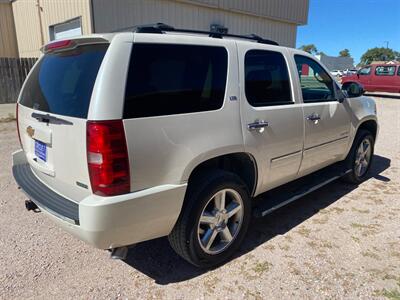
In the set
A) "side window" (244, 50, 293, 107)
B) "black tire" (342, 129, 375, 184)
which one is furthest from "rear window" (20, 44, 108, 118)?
"black tire" (342, 129, 375, 184)

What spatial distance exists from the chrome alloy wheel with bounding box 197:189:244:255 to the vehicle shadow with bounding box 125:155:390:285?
9.1 inches

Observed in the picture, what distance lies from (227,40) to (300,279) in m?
2.16

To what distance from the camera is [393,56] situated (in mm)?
97938

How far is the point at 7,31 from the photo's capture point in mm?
15125

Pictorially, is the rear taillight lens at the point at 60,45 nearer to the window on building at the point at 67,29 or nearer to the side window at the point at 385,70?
the window on building at the point at 67,29

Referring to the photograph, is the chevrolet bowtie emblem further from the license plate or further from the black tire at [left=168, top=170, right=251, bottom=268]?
the black tire at [left=168, top=170, right=251, bottom=268]

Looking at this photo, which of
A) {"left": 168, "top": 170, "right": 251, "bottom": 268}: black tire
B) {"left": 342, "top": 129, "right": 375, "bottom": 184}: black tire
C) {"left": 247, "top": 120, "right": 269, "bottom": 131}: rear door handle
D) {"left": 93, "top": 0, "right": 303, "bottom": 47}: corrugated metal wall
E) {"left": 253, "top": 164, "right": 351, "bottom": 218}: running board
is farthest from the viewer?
{"left": 93, "top": 0, "right": 303, "bottom": 47}: corrugated metal wall

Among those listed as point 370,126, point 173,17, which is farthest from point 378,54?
point 370,126

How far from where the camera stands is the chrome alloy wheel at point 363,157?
15.6 ft

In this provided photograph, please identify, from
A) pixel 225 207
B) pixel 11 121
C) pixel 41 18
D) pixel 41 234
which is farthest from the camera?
pixel 41 18

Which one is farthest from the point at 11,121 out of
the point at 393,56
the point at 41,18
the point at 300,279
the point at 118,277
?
the point at 393,56

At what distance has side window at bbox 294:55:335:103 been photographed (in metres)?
3.64

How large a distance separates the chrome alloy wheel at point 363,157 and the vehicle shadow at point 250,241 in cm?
30

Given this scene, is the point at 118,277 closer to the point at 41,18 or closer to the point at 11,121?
the point at 11,121
